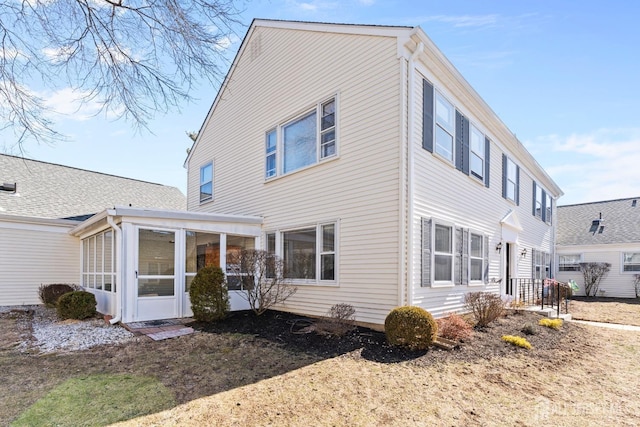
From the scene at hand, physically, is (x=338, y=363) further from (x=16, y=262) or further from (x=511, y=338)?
(x=16, y=262)

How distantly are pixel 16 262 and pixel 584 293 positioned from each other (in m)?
25.3

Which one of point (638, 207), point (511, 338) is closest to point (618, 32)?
point (511, 338)

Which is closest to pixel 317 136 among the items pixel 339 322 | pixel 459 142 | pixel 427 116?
pixel 427 116

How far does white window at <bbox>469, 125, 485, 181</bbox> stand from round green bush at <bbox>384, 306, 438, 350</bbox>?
17.4ft

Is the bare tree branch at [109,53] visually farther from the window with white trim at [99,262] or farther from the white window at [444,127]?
→ the white window at [444,127]

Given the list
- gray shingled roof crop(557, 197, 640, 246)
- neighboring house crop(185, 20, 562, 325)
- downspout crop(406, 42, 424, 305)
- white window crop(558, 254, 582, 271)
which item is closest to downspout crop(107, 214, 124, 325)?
neighboring house crop(185, 20, 562, 325)

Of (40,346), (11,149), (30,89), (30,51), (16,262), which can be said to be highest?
(30,51)

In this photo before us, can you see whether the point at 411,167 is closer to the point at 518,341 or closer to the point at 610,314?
the point at 518,341

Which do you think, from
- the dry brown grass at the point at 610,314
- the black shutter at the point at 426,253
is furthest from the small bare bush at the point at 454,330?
the dry brown grass at the point at 610,314

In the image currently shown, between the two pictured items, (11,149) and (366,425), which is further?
(11,149)

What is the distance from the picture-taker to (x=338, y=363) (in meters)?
5.46

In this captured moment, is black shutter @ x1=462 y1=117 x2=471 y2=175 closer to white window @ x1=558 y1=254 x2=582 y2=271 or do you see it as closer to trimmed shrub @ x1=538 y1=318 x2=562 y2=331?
trimmed shrub @ x1=538 y1=318 x2=562 y2=331

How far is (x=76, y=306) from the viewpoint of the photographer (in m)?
9.26

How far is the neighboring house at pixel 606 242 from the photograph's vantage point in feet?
59.8
